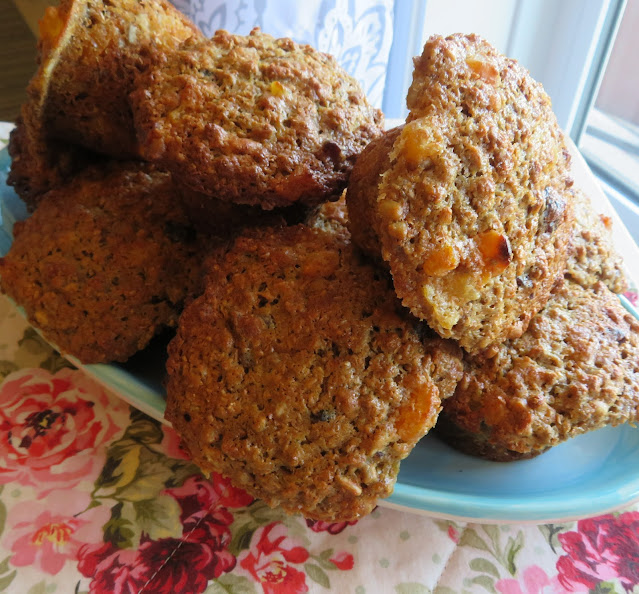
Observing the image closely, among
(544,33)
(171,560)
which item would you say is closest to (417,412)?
(171,560)

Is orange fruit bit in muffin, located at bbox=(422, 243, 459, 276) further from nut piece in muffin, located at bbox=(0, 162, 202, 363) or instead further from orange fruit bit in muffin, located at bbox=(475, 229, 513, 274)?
nut piece in muffin, located at bbox=(0, 162, 202, 363)

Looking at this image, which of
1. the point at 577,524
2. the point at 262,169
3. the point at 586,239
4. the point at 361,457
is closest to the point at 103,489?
the point at 361,457

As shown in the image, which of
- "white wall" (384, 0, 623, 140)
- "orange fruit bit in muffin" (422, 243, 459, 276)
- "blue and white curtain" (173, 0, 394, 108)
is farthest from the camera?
"white wall" (384, 0, 623, 140)

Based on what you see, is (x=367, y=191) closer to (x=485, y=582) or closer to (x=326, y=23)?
(x=485, y=582)

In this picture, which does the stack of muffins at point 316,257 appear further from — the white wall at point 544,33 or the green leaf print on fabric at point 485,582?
the white wall at point 544,33

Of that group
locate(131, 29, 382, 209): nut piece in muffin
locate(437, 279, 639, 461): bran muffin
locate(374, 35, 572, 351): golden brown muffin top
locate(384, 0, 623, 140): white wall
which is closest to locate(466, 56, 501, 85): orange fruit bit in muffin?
locate(374, 35, 572, 351): golden brown muffin top
